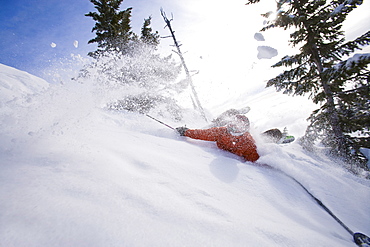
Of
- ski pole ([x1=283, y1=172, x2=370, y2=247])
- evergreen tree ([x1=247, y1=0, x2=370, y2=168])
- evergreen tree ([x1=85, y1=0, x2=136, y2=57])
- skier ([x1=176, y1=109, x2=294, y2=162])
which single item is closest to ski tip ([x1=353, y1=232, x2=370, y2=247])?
ski pole ([x1=283, y1=172, x2=370, y2=247])

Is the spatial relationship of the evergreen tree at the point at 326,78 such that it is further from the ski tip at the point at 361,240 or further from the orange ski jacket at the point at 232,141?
the ski tip at the point at 361,240

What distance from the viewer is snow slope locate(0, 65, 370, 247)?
3.86ft

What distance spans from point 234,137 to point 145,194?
2899mm

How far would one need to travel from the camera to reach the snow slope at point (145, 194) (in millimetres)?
1176

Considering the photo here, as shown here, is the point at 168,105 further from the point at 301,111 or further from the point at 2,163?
the point at 2,163

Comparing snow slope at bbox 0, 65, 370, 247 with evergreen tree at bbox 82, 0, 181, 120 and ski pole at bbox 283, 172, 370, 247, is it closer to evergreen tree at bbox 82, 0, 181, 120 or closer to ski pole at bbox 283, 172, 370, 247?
ski pole at bbox 283, 172, 370, 247

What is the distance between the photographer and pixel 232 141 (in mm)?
3965

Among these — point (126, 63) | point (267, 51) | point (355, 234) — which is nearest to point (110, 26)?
point (126, 63)

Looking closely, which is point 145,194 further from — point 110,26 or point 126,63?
point 110,26

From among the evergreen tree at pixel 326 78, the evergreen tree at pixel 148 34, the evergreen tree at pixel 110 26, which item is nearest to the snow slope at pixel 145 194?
the evergreen tree at pixel 326 78

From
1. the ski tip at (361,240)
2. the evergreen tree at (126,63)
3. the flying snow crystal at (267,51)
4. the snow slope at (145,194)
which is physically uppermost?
the flying snow crystal at (267,51)

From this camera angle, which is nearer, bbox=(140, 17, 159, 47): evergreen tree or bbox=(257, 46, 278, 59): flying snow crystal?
bbox=(140, 17, 159, 47): evergreen tree

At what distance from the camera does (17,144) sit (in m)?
2.14

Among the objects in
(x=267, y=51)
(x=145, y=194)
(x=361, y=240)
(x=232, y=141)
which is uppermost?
(x=267, y=51)
